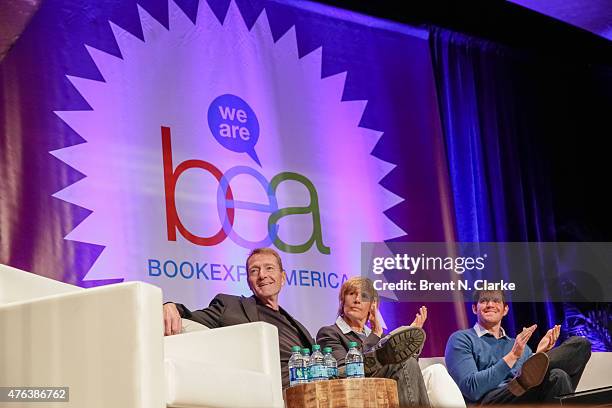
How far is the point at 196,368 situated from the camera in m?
2.37

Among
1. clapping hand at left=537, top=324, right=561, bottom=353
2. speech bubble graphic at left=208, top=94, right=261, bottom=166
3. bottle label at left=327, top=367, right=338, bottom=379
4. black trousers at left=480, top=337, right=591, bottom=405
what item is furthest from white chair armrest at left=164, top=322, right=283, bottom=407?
clapping hand at left=537, top=324, right=561, bottom=353

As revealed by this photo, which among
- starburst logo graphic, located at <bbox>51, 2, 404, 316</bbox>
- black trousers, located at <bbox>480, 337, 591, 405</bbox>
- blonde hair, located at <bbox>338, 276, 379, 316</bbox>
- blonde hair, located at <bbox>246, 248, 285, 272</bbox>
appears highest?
starburst logo graphic, located at <bbox>51, 2, 404, 316</bbox>

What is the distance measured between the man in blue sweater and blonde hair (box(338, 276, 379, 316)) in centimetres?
63

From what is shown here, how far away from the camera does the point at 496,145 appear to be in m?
5.66

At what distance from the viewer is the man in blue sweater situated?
4.71 metres

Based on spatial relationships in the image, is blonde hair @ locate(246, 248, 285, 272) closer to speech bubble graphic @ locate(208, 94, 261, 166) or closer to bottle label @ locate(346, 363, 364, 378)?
speech bubble graphic @ locate(208, 94, 261, 166)

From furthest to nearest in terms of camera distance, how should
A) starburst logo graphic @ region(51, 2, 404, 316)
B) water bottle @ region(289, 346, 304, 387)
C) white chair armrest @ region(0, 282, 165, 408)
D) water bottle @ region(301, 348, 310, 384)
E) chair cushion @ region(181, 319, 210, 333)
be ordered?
starburst logo graphic @ region(51, 2, 404, 316) < chair cushion @ region(181, 319, 210, 333) < water bottle @ region(289, 346, 304, 387) < water bottle @ region(301, 348, 310, 384) < white chair armrest @ region(0, 282, 165, 408)

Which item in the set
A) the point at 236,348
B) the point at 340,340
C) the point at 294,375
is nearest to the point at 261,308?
the point at 340,340

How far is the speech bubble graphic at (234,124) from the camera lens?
15.3ft

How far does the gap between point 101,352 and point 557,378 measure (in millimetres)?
3206

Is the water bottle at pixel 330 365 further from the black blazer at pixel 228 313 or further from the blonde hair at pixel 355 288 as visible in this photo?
the blonde hair at pixel 355 288

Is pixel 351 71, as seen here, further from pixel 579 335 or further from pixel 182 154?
pixel 579 335

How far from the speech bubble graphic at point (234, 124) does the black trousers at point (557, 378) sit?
177cm

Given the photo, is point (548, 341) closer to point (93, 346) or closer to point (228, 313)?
point (228, 313)
